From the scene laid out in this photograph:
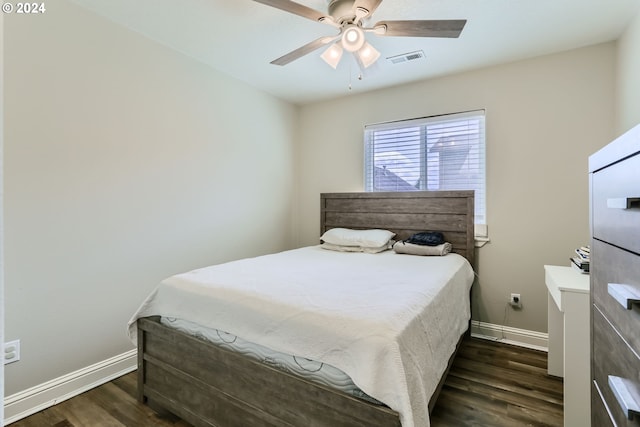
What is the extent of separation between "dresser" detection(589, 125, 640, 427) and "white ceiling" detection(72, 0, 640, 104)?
1.64m

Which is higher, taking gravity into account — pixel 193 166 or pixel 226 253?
pixel 193 166

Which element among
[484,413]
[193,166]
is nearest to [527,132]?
[484,413]

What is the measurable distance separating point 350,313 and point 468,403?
3.99ft

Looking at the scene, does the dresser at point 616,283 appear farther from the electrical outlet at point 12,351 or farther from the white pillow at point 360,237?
the electrical outlet at point 12,351

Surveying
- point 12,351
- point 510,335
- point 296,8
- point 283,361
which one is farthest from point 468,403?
point 12,351

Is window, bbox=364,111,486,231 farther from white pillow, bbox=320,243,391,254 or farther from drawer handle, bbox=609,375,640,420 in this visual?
drawer handle, bbox=609,375,640,420

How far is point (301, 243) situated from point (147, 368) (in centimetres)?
243

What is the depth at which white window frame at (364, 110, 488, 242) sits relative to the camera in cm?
304

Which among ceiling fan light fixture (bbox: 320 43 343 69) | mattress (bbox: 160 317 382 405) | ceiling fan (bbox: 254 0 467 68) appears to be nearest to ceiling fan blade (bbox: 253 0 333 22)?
ceiling fan (bbox: 254 0 467 68)

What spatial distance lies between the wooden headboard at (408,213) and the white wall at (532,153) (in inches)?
8.8

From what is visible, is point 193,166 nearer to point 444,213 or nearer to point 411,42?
point 411,42

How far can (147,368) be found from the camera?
1.92 metres

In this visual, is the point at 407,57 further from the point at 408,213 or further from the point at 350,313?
the point at 350,313

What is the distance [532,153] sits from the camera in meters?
2.76
